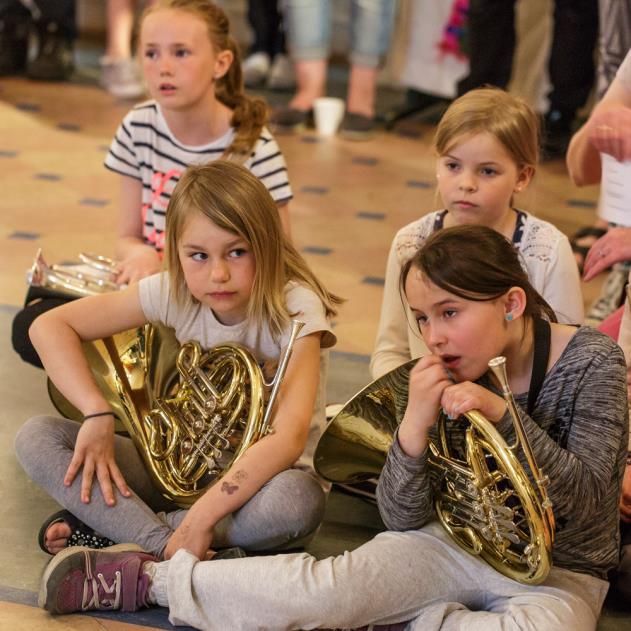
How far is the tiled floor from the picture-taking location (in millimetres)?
2055

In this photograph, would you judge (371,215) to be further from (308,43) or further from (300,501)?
(300,501)

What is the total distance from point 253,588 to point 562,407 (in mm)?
520

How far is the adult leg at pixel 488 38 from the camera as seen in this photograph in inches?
176

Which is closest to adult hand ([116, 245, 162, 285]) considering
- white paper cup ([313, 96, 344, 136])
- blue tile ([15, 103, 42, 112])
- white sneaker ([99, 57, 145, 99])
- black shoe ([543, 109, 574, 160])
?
black shoe ([543, 109, 574, 160])

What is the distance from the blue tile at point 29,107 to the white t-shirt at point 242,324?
316cm

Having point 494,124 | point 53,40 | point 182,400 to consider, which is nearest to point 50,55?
point 53,40

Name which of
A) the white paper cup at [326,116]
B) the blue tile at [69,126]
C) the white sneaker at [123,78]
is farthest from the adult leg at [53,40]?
the white paper cup at [326,116]

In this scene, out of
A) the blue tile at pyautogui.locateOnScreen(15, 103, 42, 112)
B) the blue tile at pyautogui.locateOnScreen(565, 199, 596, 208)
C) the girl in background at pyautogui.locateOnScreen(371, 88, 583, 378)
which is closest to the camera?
the girl in background at pyautogui.locateOnScreen(371, 88, 583, 378)

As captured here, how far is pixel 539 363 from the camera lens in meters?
1.75

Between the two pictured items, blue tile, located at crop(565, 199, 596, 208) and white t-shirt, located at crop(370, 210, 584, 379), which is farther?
blue tile, located at crop(565, 199, 596, 208)

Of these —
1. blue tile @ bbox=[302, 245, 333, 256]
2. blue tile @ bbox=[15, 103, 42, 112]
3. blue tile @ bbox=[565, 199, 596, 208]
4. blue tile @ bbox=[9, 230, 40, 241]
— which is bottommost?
blue tile @ bbox=[15, 103, 42, 112]

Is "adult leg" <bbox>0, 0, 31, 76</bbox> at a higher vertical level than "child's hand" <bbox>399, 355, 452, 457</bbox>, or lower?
lower

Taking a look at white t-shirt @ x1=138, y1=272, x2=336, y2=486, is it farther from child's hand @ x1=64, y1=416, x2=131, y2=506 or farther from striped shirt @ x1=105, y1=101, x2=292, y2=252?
striped shirt @ x1=105, y1=101, x2=292, y2=252

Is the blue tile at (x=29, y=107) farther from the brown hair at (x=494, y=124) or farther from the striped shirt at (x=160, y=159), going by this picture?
the brown hair at (x=494, y=124)
